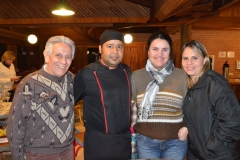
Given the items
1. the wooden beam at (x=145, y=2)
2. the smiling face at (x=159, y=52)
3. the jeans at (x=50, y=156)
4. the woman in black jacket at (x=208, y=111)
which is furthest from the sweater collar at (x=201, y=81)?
the wooden beam at (x=145, y=2)

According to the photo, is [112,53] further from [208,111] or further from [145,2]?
[145,2]

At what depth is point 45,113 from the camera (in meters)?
1.78

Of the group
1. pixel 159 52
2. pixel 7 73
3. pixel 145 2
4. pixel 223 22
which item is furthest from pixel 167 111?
pixel 223 22

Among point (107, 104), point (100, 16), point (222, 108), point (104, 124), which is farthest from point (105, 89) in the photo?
point (100, 16)

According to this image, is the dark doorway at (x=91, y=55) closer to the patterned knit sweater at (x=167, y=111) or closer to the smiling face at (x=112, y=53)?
the smiling face at (x=112, y=53)

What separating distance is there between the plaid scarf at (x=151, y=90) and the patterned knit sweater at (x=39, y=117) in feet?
1.99

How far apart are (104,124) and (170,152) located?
1.96 ft

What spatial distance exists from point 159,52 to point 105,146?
92 centimetres

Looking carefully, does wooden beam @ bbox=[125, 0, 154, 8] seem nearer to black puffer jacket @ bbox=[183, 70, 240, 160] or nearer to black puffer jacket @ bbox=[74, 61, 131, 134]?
black puffer jacket @ bbox=[74, 61, 131, 134]

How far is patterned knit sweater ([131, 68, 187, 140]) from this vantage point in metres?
1.97

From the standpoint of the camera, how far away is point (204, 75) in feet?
6.30

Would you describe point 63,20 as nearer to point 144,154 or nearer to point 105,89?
point 105,89

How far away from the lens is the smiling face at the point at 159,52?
1996 millimetres

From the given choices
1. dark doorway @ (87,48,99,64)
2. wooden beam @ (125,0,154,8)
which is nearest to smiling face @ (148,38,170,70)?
wooden beam @ (125,0,154,8)
